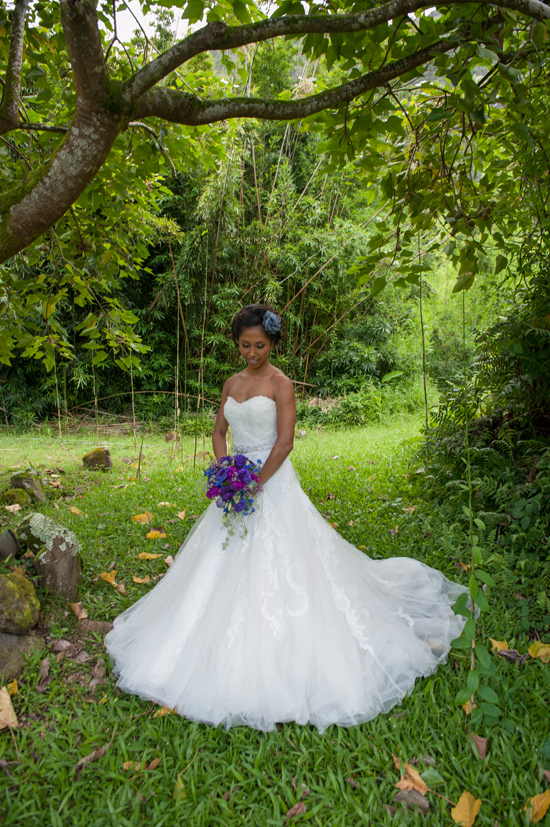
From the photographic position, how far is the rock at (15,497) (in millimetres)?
3973

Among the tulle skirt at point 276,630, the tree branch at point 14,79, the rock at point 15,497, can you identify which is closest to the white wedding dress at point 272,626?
the tulle skirt at point 276,630

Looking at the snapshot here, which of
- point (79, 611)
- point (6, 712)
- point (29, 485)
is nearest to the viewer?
point (6, 712)

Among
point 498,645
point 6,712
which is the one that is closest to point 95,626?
point 6,712

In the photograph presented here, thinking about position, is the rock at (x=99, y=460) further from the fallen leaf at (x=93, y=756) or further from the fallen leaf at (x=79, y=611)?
the fallen leaf at (x=93, y=756)

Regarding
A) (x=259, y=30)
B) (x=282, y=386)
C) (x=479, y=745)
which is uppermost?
(x=259, y=30)

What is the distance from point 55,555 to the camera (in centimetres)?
253

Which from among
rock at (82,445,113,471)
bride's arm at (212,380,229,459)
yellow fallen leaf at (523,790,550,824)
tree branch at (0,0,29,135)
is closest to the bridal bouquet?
bride's arm at (212,380,229,459)

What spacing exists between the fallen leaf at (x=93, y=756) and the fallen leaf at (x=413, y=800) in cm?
98

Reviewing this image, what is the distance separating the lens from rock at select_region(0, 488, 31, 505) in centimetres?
397

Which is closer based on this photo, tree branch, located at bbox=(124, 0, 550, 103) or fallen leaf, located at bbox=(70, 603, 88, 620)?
tree branch, located at bbox=(124, 0, 550, 103)

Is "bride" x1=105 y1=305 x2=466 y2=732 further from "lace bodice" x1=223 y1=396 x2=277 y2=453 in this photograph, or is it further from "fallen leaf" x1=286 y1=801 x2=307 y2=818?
"fallen leaf" x1=286 y1=801 x2=307 y2=818

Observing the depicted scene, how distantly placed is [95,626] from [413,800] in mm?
1618

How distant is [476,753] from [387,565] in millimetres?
1171

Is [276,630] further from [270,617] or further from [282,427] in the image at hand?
[282,427]
